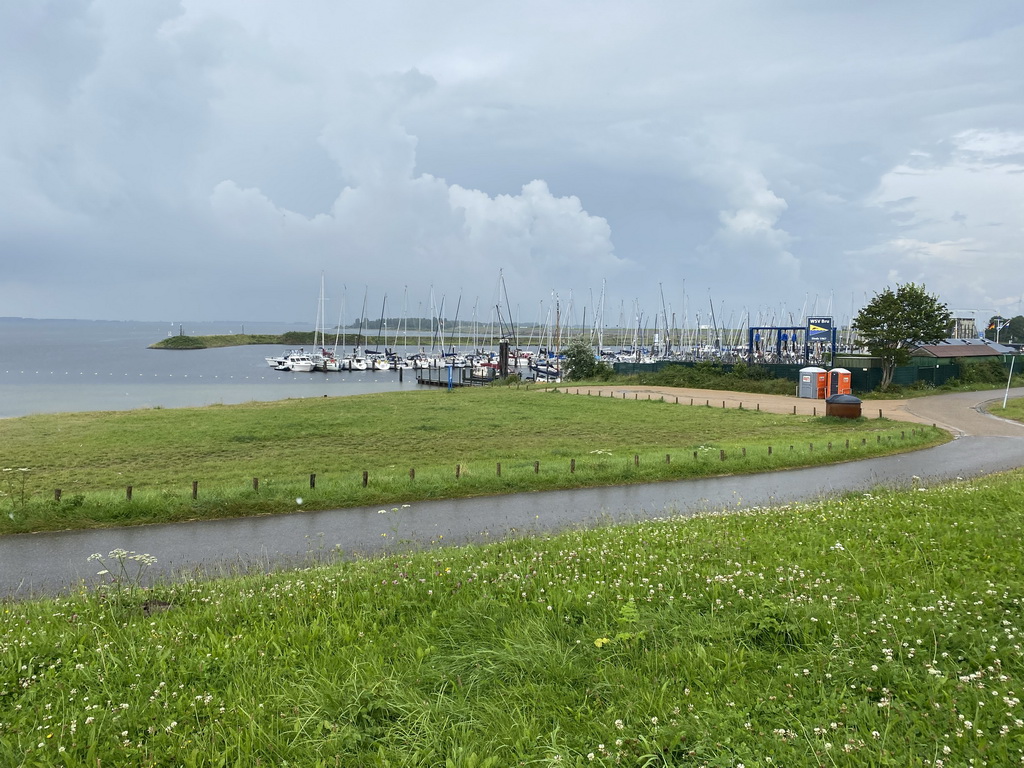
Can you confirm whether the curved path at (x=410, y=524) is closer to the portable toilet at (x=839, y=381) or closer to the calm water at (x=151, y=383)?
the portable toilet at (x=839, y=381)

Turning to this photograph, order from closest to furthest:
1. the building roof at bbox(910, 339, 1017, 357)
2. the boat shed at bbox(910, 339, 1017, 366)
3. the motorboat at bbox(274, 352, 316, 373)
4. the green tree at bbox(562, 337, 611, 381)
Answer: the boat shed at bbox(910, 339, 1017, 366)
the building roof at bbox(910, 339, 1017, 357)
the green tree at bbox(562, 337, 611, 381)
the motorboat at bbox(274, 352, 316, 373)

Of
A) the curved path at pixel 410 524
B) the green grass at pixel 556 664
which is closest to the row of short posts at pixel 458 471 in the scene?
the curved path at pixel 410 524

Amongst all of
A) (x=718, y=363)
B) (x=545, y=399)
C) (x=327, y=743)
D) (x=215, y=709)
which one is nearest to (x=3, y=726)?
(x=215, y=709)

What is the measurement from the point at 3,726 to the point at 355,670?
257 cm

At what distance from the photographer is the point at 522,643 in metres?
5.87

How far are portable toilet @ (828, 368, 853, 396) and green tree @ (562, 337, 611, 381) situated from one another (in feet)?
84.4

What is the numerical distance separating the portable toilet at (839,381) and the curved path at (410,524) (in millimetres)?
22469

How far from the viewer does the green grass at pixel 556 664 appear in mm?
4434

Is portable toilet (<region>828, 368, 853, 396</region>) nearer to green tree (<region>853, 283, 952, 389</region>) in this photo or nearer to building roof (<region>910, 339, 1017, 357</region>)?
green tree (<region>853, 283, 952, 389</region>)

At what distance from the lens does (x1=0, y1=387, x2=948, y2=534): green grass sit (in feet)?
52.6

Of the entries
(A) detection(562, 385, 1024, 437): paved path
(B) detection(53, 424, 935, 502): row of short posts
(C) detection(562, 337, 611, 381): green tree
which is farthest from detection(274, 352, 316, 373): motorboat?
(B) detection(53, 424, 935, 502): row of short posts

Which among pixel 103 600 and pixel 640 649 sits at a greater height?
pixel 640 649

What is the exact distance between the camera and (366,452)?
25.3 meters

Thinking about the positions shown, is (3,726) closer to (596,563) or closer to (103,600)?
(103,600)
